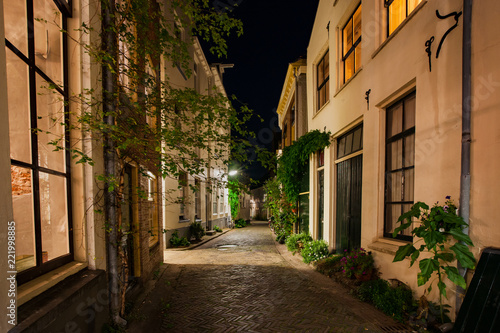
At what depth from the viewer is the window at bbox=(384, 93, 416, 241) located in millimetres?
4574

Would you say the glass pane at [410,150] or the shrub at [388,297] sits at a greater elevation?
the glass pane at [410,150]

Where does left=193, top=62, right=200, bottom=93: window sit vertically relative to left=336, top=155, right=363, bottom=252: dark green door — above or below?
above

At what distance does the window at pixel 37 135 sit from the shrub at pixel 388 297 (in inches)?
188

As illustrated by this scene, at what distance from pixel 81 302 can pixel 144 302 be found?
7.63ft

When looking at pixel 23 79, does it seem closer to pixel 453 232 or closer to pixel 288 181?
pixel 453 232

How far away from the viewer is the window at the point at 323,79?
29.0ft

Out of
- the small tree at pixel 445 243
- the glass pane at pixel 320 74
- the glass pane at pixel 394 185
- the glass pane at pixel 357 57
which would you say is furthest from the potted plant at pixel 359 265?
the glass pane at pixel 320 74

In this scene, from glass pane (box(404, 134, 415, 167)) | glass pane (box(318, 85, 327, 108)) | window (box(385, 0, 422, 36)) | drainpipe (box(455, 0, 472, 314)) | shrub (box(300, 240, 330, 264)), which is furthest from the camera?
glass pane (box(318, 85, 327, 108))

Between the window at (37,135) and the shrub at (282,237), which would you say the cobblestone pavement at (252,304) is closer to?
the window at (37,135)

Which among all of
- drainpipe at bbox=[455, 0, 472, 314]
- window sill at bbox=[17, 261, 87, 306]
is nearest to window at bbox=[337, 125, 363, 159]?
drainpipe at bbox=[455, 0, 472, 314]

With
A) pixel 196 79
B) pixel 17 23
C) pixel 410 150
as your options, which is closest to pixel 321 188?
pixel 410 150

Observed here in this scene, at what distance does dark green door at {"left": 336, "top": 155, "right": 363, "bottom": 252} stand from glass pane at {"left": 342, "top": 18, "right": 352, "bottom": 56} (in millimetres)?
3317

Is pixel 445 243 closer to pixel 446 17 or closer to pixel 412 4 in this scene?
pixel 446 17

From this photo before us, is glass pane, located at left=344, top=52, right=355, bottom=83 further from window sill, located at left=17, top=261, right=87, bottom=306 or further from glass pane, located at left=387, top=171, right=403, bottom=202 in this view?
window sill, located at left=17, top=261, right=87, bottom=306
